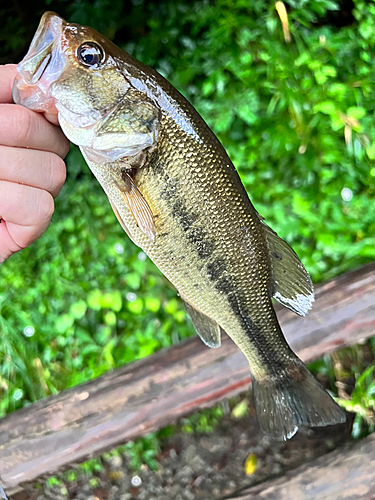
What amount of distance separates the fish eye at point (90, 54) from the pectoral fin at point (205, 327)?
0.66m

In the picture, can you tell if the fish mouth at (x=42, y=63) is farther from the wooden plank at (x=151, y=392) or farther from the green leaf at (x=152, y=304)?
the green leaf at (x=152, y=304)

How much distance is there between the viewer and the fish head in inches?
30.7

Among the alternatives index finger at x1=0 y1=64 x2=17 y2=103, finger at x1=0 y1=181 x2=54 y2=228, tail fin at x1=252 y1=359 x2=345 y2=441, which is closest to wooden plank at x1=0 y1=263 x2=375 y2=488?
tail fin at x1=252 y1=359 x2=345 y2=441

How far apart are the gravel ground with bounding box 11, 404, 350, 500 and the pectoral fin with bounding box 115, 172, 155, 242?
172 centimetres

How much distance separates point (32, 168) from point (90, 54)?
0.29m

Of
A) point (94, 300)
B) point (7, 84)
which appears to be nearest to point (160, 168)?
point (7, 84)

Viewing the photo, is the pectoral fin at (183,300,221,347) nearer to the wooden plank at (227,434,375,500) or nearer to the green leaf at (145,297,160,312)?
the wooden plank at (227,434,375,500)

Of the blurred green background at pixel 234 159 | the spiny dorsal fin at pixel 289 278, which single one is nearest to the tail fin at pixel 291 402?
the spiny dorsal fin at pixel 289 278

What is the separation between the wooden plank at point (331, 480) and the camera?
4.48ft

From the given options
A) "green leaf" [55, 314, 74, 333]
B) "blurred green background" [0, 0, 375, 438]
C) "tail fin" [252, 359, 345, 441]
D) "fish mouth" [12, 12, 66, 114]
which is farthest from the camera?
"green leaf" [55, 314, 74, 333]

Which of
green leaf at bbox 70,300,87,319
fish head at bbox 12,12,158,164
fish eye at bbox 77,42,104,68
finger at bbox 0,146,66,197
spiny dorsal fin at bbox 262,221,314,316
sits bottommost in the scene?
green leaf at bbox 70,300,87,319

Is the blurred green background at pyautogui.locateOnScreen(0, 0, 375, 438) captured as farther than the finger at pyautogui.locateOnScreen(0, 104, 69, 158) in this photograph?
Yes

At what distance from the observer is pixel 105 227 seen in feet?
7.40

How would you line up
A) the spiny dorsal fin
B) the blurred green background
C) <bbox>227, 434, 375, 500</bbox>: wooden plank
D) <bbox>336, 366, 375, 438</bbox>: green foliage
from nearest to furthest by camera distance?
the spiny dorsal fin, <bbox>227, 434, 375, 500</bbox>: wooden plank, <bbox>336, 366, 375, 438</bbox>: green foliage, the blurred green background
